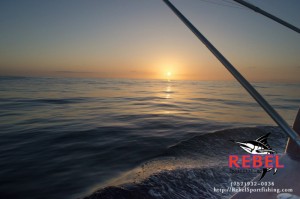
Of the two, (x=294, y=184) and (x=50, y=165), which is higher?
(x=294, y=184)

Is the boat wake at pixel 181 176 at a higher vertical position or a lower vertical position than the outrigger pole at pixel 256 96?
lower

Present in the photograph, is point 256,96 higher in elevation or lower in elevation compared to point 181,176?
higher

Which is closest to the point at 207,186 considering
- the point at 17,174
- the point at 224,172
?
the point at 224,172

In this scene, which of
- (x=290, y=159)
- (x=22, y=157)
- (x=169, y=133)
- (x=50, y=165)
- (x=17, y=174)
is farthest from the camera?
(x=169, y=133)

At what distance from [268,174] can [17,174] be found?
18.9 feet

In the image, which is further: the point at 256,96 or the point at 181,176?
the point at 181,176

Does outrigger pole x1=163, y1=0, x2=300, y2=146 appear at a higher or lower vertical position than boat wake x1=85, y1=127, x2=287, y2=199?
higher

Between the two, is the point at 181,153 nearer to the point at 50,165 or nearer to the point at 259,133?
the point at 50,165

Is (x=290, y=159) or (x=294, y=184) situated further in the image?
(x=290, y=159)

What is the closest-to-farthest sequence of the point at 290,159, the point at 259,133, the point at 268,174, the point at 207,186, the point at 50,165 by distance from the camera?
1. the point at 268,174
2. the point at 290,159
3. the point at 207,186
4. the point at 50,165
5. the point at 259,133

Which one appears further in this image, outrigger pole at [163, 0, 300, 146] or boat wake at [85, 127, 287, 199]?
boat wake at [85, 127, 287, 199]

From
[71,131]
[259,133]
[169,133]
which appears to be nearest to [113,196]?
[169,133]

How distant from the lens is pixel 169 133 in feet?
28.2

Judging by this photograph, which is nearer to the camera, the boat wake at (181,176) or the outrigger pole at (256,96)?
the outrigger pole at (256,96)
